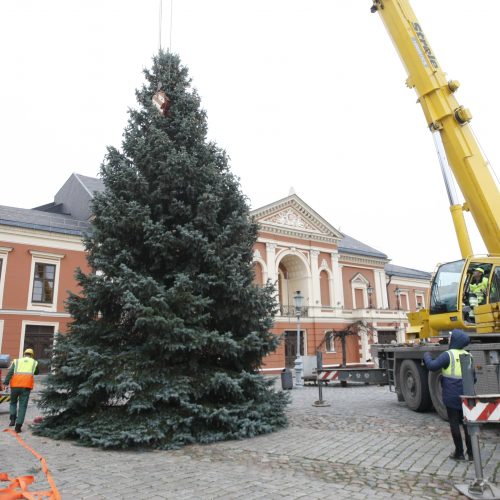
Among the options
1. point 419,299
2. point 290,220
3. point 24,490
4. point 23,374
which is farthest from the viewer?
point 419,299

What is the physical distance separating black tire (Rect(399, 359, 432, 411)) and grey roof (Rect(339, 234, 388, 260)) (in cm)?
2578

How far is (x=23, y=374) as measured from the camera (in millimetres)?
8945

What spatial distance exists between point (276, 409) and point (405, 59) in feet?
30.5

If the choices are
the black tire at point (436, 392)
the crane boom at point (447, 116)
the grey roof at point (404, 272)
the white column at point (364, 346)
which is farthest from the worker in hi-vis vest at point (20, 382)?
the grey roof at point (404, 272)

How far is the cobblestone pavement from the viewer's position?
15.8 ft

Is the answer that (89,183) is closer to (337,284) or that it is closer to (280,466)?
(337,284)

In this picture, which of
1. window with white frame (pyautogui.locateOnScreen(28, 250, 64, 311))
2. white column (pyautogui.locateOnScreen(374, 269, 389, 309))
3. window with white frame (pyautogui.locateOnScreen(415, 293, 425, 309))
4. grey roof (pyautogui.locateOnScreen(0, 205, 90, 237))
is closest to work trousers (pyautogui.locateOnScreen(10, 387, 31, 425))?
grey roof (pyautogui.locateOnScreen(0, 205, 90, 237))

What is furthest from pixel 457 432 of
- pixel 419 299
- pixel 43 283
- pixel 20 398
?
pixel 419 299

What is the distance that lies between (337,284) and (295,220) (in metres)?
6.46

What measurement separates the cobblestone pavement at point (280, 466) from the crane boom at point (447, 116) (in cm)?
468

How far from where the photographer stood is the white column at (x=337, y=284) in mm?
35000

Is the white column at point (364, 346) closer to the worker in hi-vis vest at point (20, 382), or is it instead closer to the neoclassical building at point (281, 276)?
the neoclassical building at point (281, 276)

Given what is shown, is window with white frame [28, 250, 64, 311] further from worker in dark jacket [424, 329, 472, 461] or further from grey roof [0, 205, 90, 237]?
worker in dark jacket [424, 329, 472, 461]

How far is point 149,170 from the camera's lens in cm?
864
